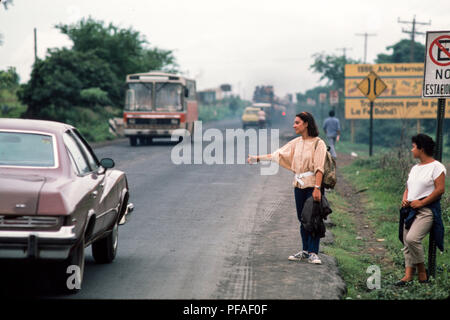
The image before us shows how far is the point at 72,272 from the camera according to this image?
21.7ft

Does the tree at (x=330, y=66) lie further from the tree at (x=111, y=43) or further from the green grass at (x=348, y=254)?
the green grass at (x=348, y=254)

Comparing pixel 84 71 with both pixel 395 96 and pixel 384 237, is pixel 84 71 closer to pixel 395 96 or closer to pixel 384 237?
pixel 395 96

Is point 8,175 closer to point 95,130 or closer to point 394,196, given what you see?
point 394,196

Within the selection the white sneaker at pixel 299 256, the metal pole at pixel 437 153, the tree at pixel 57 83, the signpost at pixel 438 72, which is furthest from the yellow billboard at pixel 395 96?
the metal pole at pixel 437 153

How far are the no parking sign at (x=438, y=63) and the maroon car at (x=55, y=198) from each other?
3.75 m

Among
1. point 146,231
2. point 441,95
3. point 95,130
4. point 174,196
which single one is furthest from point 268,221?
point 95,130

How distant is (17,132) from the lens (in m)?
7.05

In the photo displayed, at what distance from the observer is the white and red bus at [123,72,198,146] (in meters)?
31.6

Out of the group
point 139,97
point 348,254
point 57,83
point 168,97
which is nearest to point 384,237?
point 348,254

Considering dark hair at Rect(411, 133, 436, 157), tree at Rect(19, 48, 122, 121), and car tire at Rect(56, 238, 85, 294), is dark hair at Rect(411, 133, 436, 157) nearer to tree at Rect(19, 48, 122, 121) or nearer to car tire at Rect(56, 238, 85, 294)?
car tire at Rect(56, 238, 85, 294)

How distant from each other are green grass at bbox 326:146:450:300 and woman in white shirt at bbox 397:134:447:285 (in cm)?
37

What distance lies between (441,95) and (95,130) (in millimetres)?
30430

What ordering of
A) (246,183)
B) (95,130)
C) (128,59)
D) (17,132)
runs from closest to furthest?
(17,132)
(246,183)
(95,130)
(128,59)

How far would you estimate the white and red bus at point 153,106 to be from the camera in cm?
3156
